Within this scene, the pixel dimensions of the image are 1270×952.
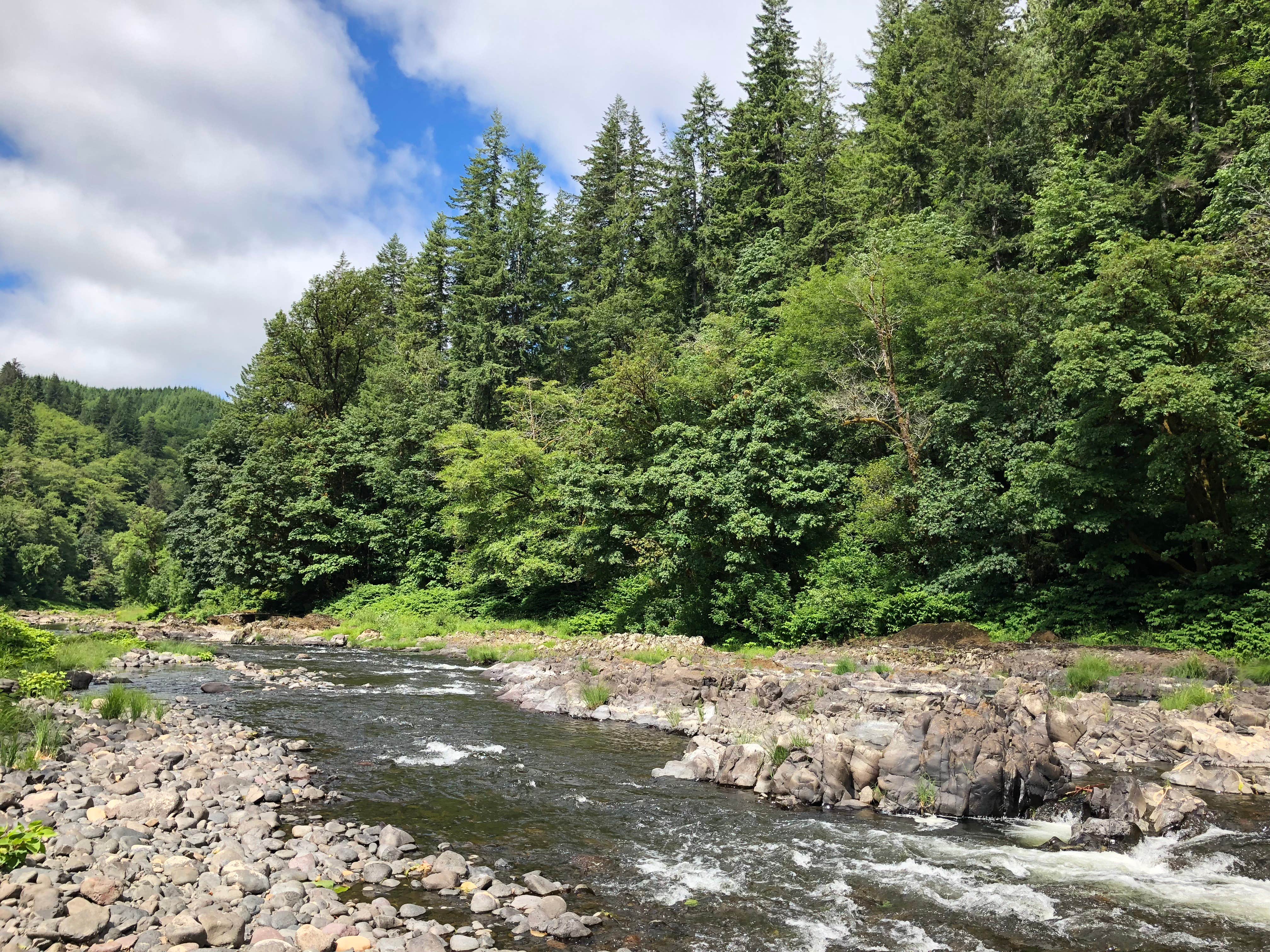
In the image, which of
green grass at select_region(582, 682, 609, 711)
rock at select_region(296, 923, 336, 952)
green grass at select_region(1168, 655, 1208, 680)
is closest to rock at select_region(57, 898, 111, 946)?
rock at select_region(296, 923, 336, 952)

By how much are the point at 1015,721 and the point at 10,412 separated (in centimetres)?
15832

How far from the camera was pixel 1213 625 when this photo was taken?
1983 centimetres

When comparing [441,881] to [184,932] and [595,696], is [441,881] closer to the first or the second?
[184,932]

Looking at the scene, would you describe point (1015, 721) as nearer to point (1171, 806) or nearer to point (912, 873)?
point (1171, 806)

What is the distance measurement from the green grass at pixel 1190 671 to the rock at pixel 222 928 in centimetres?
1891

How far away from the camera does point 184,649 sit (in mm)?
25891

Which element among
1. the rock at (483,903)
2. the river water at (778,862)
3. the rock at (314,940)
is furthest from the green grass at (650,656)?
the rock at (314,940)

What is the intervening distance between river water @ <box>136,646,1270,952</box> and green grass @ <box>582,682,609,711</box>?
366cm

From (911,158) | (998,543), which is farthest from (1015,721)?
(911,158)

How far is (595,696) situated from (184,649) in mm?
16922

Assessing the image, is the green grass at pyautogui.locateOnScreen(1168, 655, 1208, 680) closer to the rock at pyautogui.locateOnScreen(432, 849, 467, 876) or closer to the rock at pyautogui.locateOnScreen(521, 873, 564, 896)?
the rock at pyautogui.locateOnScreen(521, 873, 564, 896)

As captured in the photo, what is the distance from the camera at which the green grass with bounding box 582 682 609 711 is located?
A: 17750mm

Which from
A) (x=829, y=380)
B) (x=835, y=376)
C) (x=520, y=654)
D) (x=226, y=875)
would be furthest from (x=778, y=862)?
(x=829, y=380)

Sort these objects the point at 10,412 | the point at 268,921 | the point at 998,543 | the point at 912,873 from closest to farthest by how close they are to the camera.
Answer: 1. the point at 268,921
2. the point at 912,873
3. the point at 998,543
4. the point at 10,412
